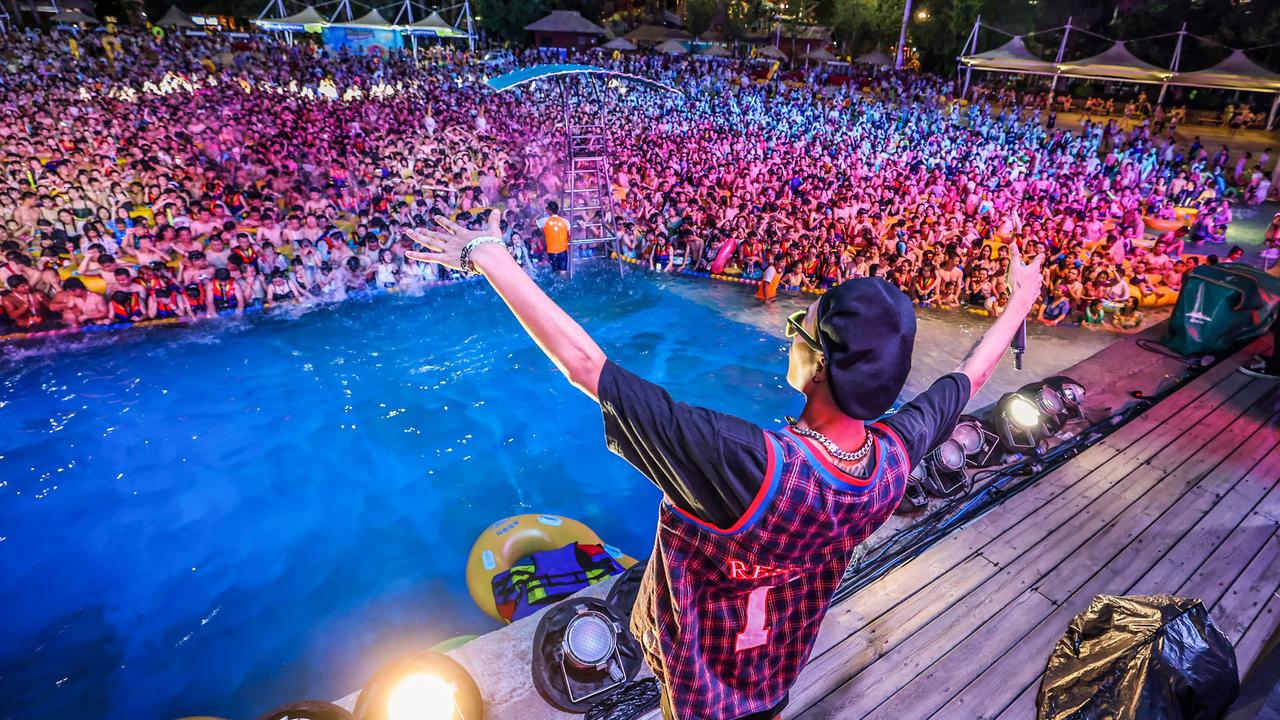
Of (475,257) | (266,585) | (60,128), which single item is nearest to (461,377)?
(266,585)

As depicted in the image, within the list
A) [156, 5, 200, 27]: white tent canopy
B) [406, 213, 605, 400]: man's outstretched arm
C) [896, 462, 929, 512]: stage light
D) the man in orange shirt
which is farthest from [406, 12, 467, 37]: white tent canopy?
[406, 213, 605, 400]: man's outstretched arm

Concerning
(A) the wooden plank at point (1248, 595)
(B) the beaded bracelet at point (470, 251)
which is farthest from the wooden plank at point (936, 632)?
(B) the beaded bracelet at point (470, 251)

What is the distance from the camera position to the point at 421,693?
2770 millimetres

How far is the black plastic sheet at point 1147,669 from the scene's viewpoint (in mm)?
2020

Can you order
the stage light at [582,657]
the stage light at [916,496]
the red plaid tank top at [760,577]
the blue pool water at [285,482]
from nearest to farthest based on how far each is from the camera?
1. the red plaid tank top at [760,577]
2. the stage light at [582,657]
3. the stage light at [916,496]
4. the blue pool water at [285,482]

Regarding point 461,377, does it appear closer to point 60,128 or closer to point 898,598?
point 898,598

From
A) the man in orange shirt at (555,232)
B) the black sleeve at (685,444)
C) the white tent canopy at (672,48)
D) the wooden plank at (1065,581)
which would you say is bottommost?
the wooden plank at (1065,581)

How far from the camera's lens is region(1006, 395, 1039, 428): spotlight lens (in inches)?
209

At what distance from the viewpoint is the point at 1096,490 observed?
4.29m

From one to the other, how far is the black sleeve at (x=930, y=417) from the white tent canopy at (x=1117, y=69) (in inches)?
1024

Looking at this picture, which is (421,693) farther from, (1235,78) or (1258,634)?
(1235,78)

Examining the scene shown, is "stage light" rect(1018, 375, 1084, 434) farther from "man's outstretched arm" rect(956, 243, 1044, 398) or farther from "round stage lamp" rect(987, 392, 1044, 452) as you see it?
"man's outstretched arm" rect(956, 243, 1044, 398)

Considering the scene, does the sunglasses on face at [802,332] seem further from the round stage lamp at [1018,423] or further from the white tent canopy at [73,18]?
the white tent canopy at [73,18]

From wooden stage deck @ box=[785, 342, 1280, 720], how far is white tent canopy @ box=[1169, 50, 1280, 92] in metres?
21.7
